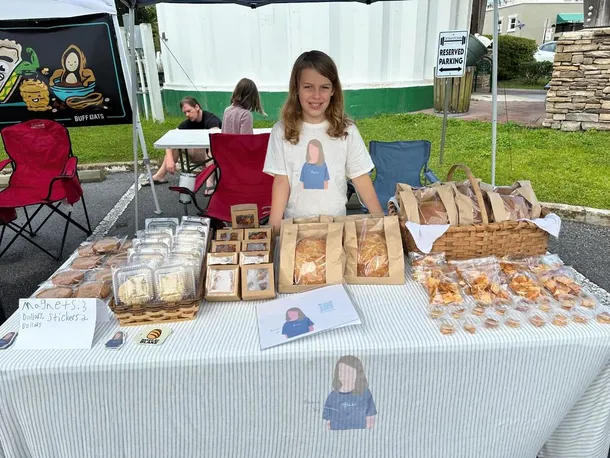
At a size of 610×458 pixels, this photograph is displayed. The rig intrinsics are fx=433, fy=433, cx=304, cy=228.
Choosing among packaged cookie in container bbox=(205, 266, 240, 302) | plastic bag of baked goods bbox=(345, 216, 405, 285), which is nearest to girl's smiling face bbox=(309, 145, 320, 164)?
plastic bag of baked goods bbox=(345, 216, 405, 285)

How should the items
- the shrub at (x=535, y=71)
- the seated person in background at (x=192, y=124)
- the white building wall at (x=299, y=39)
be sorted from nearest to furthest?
the seated person in background at (x=192, y=124) < the white building wall at (x=299, y=39) < the shrub at (x=535, y=71)

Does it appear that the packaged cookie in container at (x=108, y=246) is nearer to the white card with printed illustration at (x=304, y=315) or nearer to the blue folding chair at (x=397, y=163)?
the white card with printed illustration at (x=304, y=315)

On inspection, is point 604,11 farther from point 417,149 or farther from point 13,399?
point 13,399

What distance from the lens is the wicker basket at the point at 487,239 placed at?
160 centimetres

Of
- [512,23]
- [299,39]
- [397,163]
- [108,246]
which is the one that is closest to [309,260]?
[108,246]

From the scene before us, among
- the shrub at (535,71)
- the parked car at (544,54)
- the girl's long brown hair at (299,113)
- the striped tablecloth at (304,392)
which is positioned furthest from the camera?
the parked car at (544,54)

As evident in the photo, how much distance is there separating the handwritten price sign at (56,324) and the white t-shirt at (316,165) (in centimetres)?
101

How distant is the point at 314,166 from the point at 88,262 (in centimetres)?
101

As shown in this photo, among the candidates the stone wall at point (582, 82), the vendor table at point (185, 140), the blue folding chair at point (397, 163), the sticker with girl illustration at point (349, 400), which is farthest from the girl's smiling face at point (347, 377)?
the stone wall at point (582, 82)

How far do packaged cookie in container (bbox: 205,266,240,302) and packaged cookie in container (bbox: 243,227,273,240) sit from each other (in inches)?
8.2

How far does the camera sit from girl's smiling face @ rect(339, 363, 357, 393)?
4.17 ft

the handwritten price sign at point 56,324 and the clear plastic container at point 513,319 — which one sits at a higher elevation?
the handwritten price sign at point 56,324

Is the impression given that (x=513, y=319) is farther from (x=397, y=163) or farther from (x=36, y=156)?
(x=36, y=156)

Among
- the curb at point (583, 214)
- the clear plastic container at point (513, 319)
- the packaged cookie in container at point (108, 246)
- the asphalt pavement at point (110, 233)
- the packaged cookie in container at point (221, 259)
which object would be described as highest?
the packaged cookie in container at point (221, 259)
